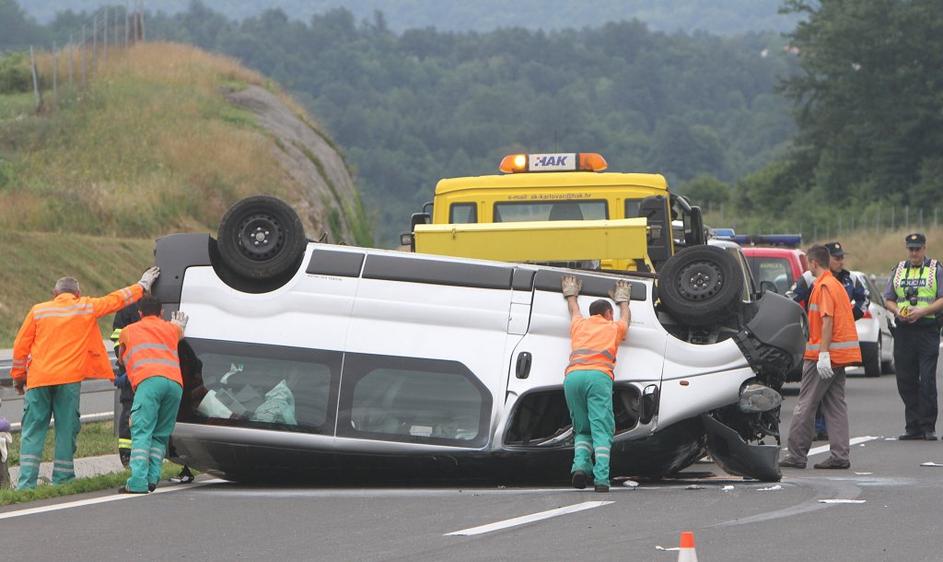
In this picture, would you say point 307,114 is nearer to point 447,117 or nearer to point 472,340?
point 472,340

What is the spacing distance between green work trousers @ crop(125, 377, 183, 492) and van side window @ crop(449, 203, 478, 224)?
5661 mm

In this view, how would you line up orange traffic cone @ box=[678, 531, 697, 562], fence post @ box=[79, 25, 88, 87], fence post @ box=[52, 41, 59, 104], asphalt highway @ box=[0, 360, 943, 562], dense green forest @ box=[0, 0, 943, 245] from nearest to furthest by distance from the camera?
orange traffic cone @ box=[678, 531, 697, 562], asphalt highway @ box=[0, 360, 943, 562], fence post @ box=[52, 41, 59, 104], fence post @ box=[79, 25, 88, 87], dense green forest @ box=[0, 0, 943, 245]

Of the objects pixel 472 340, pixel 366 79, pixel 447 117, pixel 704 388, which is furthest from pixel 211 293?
pixel 366 79

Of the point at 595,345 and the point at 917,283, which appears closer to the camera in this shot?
the point at 595,345

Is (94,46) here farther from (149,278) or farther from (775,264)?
(149,278)

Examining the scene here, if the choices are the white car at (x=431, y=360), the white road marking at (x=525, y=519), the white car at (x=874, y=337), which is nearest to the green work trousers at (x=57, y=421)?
the white car at (x=431, y=360)

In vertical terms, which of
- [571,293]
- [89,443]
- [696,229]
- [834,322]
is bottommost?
[89,443]

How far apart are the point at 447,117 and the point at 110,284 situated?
143934 millimetres

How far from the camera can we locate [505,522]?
10.4 metres

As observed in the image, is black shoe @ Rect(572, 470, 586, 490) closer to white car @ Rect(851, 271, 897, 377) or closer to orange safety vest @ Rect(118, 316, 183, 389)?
orange safety vest @ Rect(118, 316, 183, 389)

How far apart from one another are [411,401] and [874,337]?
14.0 metres

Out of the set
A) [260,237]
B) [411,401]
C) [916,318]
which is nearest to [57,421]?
[260,237]

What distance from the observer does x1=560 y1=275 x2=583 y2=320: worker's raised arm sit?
12.2m

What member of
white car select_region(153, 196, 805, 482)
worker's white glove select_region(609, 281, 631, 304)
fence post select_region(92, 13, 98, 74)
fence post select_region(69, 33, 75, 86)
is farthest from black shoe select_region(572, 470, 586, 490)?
fence post select_region(92, 13, 98, 74)
